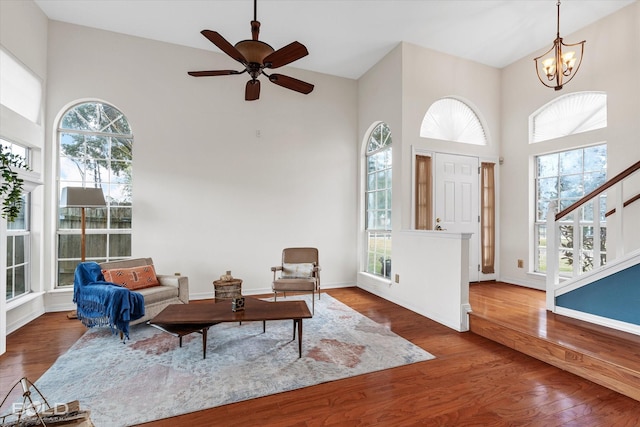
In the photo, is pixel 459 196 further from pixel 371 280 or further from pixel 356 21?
pixel 356 21

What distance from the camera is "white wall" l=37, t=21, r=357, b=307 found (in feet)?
14.0

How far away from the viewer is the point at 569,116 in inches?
Result: 173

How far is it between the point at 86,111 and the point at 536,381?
6.05 metres

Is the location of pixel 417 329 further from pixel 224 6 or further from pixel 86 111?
pixel 86 111

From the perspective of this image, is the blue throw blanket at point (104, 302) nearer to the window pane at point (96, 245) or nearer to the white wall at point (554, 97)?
the window pane at point (96, 245)

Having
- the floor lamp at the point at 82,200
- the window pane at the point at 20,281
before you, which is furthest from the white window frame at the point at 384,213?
the window pane at the point at 20,281

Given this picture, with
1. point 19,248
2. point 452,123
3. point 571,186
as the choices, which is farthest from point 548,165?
point 19,248

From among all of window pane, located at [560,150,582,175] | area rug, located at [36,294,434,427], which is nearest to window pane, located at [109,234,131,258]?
area rug, located at [36,294,434,427]

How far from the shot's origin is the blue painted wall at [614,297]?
9.23 ft

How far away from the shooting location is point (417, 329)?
138 inches

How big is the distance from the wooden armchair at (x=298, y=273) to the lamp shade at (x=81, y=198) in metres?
2.39

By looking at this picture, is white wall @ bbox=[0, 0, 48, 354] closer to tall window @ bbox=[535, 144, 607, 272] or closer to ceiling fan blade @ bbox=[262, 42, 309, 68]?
ceiling fan blade @ bbox=[262, 42, 309, 68]

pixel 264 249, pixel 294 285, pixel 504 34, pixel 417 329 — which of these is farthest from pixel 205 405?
pixel 504 34

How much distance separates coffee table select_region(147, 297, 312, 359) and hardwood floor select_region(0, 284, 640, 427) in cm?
66
